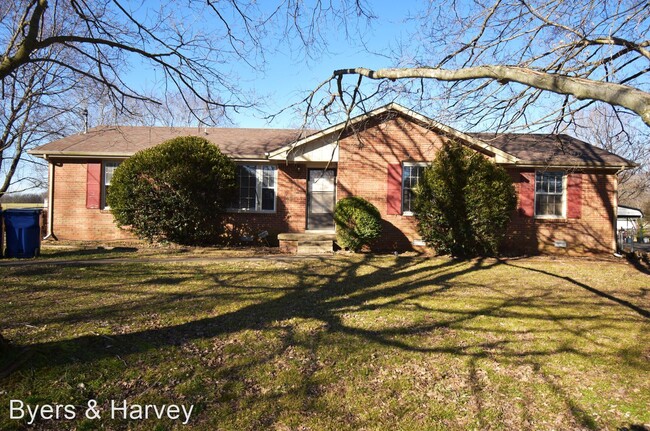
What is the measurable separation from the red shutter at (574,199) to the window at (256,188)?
32.3 ft

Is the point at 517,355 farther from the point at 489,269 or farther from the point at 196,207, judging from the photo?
the point at 196,207

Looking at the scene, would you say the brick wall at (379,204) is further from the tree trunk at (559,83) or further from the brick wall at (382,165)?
the tree trunk at (559,83)

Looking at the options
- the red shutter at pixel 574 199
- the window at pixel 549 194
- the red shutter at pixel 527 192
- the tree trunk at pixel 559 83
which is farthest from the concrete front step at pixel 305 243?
the red shutter at pixel 574 199

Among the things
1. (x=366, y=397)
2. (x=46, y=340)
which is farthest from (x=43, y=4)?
(x=366, y=397)

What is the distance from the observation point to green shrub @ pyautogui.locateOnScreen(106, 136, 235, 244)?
12359 millimetres

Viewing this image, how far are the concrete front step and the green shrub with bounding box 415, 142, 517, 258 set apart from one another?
2816mm

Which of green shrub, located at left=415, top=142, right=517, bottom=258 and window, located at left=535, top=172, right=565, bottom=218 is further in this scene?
window, located at left=535, top=172, right=565, bottom=218

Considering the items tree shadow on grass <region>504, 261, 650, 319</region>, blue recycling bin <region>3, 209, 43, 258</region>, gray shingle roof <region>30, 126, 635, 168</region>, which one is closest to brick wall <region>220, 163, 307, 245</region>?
gray shingle roof <region>30, 126, 635, 168</region>

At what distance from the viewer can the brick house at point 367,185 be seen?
1389 centimetres

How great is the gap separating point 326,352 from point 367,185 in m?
9.45

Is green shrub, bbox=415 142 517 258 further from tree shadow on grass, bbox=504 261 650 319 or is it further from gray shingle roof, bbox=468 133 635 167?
gray shingle roof, bbox=468 133 635 167

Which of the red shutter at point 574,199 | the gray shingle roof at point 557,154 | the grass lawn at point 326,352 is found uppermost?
the gray shingle roof at point 557,154

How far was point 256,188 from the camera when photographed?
14.5 metres

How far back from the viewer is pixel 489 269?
10.6 metres
